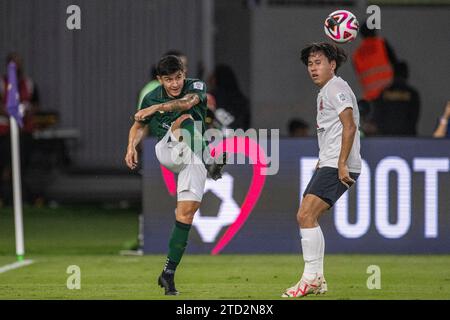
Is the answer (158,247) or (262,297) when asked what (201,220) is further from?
(262,297)

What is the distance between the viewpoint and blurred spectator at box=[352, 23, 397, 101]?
1953 centimetres

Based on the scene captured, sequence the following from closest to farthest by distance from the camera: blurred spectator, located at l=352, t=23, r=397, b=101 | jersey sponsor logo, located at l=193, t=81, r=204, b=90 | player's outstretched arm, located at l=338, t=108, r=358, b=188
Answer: player's outstretched arm, located at l=338, t=108, r=358, b=188 < jersey sponsor logo, located at l=193, t=81, r=204, b=90 < blurred spectator, located at l=352, t=23, r=397, b=101

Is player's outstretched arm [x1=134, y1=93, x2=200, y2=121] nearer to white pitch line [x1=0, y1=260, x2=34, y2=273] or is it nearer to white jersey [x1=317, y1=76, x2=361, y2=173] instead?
white jersey [x1=317, y1=76, x2=361, y2=173]

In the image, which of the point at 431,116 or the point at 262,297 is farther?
the point at 431,116

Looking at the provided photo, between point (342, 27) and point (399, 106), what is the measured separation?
6.27m

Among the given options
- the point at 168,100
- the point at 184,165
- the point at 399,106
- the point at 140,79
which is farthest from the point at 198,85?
the point at 140,79

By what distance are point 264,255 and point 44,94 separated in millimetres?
11342

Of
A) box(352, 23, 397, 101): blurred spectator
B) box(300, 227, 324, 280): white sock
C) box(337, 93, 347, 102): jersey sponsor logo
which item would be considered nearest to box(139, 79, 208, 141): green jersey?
box(337, 93, 347, 102): jersey sponsor logo

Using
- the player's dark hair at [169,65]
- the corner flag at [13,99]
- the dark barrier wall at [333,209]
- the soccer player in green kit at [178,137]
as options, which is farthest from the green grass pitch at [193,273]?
the player's dark hair at [169,65]

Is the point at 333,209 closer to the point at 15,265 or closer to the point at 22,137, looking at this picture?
the point at 15,265

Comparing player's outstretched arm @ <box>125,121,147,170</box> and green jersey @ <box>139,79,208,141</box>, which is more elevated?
green jersey @ <box>139,79,208,141</box>

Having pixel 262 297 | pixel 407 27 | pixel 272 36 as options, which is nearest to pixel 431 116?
pixel 407 27

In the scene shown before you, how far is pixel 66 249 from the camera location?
17.1m

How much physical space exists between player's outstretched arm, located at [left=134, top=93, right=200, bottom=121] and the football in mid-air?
164 centimetres
